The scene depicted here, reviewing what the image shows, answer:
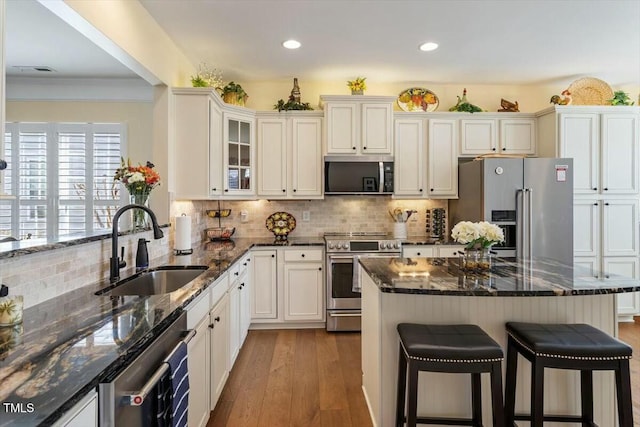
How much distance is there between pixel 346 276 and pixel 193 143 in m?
2.04

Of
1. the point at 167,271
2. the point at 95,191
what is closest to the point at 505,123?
the point at 167,271

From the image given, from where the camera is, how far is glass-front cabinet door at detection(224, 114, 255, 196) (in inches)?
147

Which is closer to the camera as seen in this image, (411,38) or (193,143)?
(411,38)

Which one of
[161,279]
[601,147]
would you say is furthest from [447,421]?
[601,147]

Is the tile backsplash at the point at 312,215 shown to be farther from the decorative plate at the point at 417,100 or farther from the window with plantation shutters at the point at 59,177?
the window with plantation shutters at the point at 59,177

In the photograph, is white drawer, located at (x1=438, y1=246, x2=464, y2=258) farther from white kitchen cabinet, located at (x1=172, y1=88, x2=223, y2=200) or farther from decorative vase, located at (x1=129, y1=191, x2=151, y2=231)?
A: decorative vase, located at (x1=129, y1=191, x2=151, y2=231)

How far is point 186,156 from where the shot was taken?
3375 millimetres

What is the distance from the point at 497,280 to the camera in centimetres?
191

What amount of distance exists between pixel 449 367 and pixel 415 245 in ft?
7.64

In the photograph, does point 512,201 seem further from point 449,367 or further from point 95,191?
point 95,191

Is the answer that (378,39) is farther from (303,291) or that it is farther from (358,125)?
(303,291)

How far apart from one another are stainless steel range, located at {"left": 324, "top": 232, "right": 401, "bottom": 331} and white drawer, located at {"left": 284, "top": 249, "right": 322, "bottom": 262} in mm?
127

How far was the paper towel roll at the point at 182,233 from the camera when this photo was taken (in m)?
2.98

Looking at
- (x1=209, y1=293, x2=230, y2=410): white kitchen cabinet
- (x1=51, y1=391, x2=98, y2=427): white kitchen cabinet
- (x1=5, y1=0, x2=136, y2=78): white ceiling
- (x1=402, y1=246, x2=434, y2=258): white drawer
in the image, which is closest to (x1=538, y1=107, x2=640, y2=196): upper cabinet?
(x1=402, y1=246, x2=434, y2=258): white drawer
